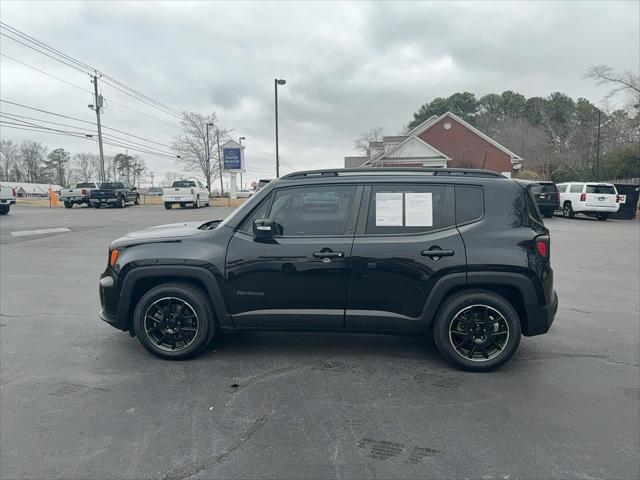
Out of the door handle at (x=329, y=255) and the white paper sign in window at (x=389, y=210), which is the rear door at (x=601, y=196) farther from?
the door handle at (x=329, y=255)

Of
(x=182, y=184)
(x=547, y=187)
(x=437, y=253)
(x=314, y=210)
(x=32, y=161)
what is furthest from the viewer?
(x=32, y=161)

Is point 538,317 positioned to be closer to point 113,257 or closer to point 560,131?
point 113,257

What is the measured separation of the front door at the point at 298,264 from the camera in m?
3.66

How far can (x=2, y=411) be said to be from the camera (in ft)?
9.96

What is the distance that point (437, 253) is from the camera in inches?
140

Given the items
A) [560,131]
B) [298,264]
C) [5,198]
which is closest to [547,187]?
[298,264]

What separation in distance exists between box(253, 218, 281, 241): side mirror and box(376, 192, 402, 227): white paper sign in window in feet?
3.08

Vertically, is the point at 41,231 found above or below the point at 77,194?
below

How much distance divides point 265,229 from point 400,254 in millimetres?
1224

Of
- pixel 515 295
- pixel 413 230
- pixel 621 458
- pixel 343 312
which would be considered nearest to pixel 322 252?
pixel 343 312

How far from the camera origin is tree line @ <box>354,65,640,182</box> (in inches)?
1197

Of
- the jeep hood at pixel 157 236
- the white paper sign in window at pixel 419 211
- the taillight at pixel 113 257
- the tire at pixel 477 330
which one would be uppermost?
the white paper sign in window at pixel 419 211

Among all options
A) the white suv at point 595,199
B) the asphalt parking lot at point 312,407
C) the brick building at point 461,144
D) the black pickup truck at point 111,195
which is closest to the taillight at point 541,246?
the asphalt parking lot at point 312,407

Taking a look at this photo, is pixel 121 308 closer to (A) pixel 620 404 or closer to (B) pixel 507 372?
(B) pixel 507 372
